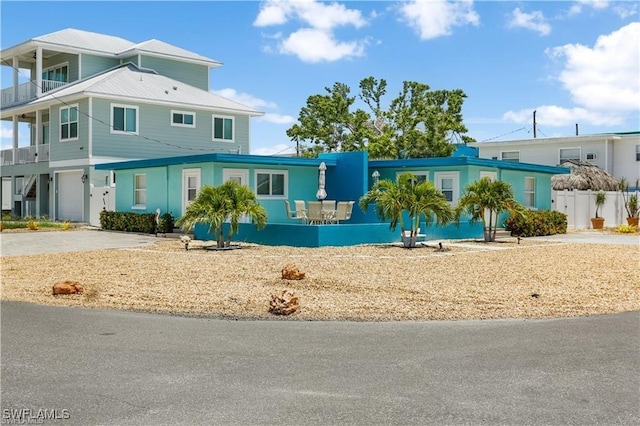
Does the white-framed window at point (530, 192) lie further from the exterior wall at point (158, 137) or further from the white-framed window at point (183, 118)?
the white-framed window at point (183, 118)

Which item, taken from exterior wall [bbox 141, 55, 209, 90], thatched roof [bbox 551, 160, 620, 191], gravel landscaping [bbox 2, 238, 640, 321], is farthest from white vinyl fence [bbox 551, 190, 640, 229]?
exterior wall [bbox 141, 55, 209, 90]

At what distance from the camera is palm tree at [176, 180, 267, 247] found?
18094 millimetres

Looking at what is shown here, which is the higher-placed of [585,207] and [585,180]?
[585,180]

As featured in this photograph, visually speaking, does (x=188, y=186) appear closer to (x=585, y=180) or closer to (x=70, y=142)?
(x=70, y=142)

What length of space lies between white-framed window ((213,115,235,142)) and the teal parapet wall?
1480 centimetres

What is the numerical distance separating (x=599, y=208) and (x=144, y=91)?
921 inches

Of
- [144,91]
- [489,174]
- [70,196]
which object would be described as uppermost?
[144,91]

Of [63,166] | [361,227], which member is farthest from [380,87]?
[361,227]

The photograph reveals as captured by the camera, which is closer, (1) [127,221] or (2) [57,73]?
(1) [127,221]

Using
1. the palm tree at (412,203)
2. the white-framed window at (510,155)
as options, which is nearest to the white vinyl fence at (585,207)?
the white-framed window at (510,155)

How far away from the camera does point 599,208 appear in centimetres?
3453

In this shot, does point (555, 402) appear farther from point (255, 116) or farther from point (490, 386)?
point (255, 116)

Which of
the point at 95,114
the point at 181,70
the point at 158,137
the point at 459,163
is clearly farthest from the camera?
the point at 181,70

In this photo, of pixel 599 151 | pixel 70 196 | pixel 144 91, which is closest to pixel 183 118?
pixel 144 91
